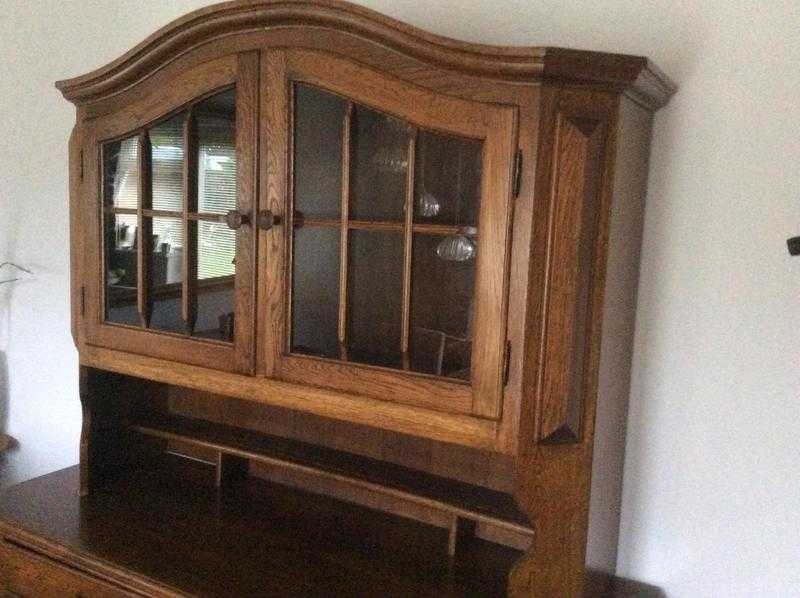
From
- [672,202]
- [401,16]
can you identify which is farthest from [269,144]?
[672,202]

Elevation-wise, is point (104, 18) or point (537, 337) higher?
point (104, 18)

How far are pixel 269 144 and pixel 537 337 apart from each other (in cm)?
56

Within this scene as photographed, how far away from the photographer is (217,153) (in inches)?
54.1

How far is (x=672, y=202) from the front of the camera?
1353 millimetres

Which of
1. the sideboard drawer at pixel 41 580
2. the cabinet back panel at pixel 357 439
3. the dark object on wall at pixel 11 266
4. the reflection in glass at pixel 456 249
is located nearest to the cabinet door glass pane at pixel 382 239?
the reflection in glass at pixel 456 249

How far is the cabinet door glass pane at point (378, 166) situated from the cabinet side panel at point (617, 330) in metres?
0.33

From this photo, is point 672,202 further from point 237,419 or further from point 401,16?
point 237,419

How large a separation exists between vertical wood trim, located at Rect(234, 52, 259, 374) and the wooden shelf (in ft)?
0.94

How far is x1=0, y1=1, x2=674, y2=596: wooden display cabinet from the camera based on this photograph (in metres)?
1.10

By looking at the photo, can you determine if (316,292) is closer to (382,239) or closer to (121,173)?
(382,239)

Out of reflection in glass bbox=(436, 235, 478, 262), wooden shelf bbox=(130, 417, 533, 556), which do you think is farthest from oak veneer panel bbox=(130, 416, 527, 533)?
reflection in glass bbox=(436, 235, 478, 262)

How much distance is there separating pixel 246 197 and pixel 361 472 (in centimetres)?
57

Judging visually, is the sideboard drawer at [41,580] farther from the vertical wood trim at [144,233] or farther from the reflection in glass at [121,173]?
the reflection in glass at [121,173]

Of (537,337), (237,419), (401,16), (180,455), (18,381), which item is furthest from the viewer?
(18,381)
